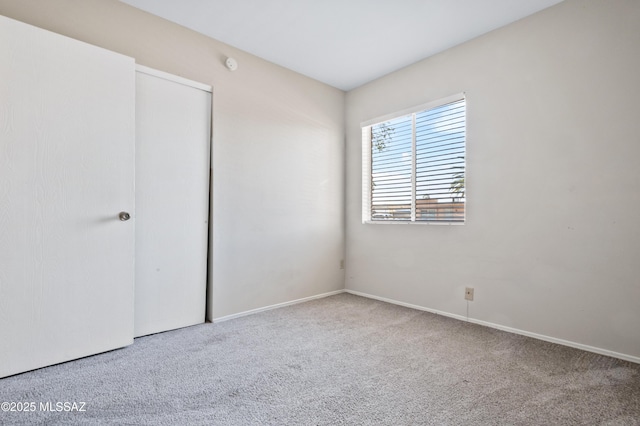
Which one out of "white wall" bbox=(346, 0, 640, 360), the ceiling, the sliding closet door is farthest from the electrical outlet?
the sliding closet door

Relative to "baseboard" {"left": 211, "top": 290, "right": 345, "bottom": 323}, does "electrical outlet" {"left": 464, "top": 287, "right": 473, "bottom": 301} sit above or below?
above

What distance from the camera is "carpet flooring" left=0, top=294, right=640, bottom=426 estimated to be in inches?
57.9

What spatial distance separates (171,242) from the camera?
256cm

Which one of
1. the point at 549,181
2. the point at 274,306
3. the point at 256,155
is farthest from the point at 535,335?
the point at 256,155

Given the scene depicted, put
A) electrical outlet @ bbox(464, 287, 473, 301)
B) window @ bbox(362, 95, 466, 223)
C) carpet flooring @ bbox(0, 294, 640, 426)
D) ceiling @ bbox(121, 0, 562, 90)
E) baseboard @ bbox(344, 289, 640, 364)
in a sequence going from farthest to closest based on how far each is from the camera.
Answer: window @ bbox(362, 95, 466, 223) → electrical outlet @ bbox(464, 287, 473, 301) → ceiling @ bbox(121, 0, 562, 90) → baseboard @ bbox(344, 289, 640, 364) → carpet flooring @ bbox(0, 294, 640, 426)

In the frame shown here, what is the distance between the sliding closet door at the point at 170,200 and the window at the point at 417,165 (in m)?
1.87

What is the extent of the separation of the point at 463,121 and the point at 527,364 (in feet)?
6.50

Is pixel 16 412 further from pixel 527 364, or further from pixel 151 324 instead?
pixel 527 364

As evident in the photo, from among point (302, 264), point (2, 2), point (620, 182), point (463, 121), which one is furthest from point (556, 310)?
point (2, 2)

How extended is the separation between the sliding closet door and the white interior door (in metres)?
0.21

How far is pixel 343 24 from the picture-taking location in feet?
8.45

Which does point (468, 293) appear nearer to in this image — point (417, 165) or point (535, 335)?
point (535, 335)

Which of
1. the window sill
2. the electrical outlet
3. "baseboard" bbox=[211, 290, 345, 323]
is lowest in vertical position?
"baseboard" bbox=[211, 290, 345, 323]

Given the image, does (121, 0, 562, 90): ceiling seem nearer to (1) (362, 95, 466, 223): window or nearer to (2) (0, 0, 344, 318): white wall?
(2) (0, 0, 344, 318): white wall
